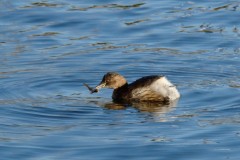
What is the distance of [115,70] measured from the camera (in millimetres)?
16359

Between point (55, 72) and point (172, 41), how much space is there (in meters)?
2.79

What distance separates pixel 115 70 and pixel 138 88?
4.62 ft

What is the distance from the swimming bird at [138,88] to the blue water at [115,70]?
0.28 meters

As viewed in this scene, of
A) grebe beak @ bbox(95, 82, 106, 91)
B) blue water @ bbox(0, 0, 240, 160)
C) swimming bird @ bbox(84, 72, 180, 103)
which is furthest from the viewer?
grebe beak @ bbox(95, 82, 106, 91)

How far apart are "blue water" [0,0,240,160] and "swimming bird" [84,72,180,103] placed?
28 cm

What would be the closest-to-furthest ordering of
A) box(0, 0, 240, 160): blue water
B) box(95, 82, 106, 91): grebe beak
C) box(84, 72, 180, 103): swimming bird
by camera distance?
box(0, 0, 240, 160): blue water, box(84, 72, 180, 103): swimming bird, box(95, 82, 106, 91): grebe beak

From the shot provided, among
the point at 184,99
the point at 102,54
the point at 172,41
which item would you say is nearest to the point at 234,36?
the point at 172,41

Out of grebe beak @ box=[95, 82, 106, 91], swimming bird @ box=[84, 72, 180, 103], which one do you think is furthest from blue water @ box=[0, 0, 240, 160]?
swimming bird @ box=[84, 72, 180, 103]

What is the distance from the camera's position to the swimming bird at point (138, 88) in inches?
589

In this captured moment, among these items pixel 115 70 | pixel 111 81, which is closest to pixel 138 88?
pixel 111 81

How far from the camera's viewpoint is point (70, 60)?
16.9 meters

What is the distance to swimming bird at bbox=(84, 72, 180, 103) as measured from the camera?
1497 cm

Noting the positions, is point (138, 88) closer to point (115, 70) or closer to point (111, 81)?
point (111, 81)

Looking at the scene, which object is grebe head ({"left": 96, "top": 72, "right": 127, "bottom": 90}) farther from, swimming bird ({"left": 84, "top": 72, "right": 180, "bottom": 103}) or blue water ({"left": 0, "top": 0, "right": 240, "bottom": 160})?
blue water ({"left": 0, "top": 0, "right": 240, "bottom": 160})
